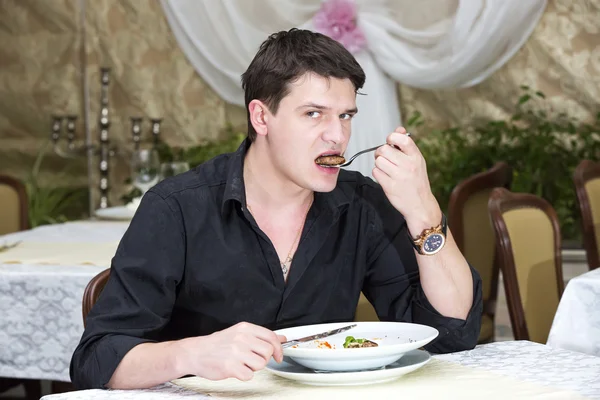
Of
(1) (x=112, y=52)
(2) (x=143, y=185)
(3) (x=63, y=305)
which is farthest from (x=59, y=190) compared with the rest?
(3) (x=63, y=305)

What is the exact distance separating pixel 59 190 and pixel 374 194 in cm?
411

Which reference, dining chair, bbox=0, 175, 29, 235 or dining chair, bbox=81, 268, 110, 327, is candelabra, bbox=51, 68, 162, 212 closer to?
dining chair, bbox=0, 175, 29, 235

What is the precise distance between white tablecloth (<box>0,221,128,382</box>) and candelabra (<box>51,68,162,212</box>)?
2717mm

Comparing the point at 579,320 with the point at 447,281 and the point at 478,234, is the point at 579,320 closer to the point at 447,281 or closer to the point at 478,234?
the point at 447,281

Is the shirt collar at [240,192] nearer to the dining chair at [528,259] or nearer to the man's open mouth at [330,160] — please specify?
the man's open mouth at [330,160]

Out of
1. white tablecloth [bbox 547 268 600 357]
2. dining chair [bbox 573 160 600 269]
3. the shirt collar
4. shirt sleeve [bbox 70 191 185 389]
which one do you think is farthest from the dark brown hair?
dining chair [bbox 573 160 600 269]

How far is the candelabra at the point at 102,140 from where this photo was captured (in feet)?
17.6

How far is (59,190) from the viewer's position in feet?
18.9

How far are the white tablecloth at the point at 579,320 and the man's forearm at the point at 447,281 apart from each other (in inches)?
17.9

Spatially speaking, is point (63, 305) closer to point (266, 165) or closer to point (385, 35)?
point (266, 165)

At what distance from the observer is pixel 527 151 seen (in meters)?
4.58

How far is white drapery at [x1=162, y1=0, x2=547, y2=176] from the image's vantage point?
4430 mm

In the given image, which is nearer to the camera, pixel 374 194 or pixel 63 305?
pixel 374 194

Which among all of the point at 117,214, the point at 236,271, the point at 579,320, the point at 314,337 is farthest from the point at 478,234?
the point at 314,337
